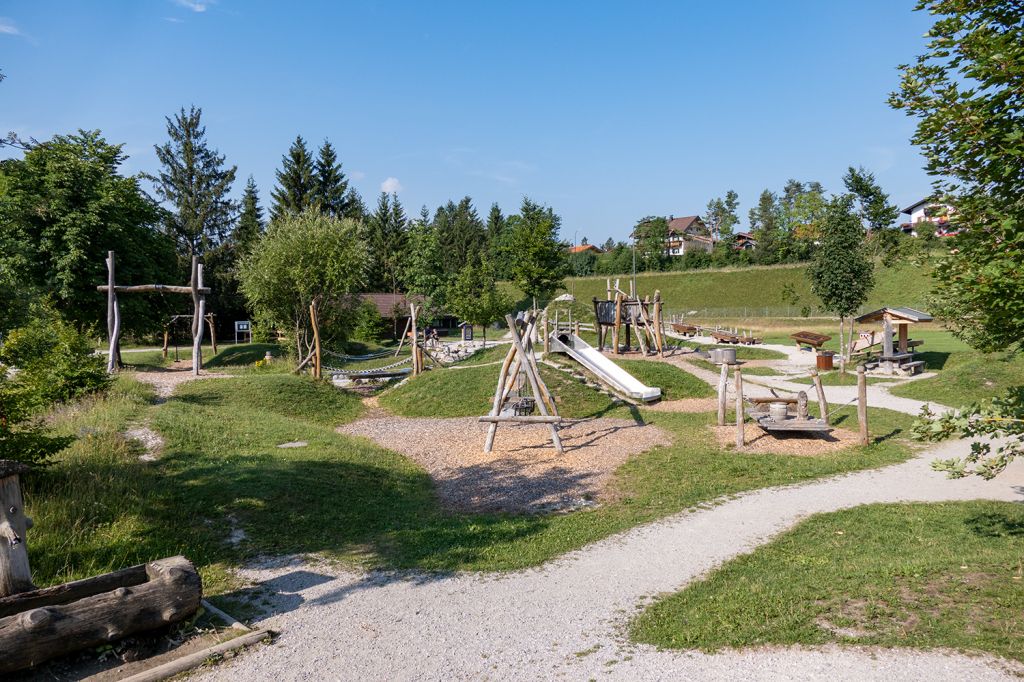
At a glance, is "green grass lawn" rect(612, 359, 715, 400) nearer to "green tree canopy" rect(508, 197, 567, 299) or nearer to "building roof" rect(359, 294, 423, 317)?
"building roof" rect(359, 294, 423, 317)

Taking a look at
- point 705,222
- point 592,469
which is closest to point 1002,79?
point 592,469

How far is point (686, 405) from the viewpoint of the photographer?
65.6ft

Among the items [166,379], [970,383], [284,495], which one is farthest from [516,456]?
[970,383]

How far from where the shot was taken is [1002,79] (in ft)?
18.3

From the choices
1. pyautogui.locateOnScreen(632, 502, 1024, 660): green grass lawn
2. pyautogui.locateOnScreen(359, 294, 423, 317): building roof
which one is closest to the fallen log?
pyautogui.locateOnScreen(632, 502, 1024, 660): green grass lawn

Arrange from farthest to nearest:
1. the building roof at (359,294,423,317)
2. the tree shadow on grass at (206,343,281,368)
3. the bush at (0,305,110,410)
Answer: the building roof at (359,294,423,317)
the tree shadow on grass at (206,343,281,368)
the bush at (0,305,110,410)

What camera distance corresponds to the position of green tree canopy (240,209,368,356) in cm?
3077

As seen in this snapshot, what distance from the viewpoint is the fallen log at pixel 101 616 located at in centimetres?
526

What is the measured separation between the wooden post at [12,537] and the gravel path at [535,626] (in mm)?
2230

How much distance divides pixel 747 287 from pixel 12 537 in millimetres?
73236

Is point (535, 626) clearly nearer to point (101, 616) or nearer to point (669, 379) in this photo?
point (101, 616)

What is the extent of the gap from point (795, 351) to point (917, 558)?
3105cm

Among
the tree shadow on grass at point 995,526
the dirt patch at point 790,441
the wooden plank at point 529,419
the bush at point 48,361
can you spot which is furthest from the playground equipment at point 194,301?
the tree shadow on grass at point 995,526

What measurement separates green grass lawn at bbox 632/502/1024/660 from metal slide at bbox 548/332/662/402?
11.9 meters
